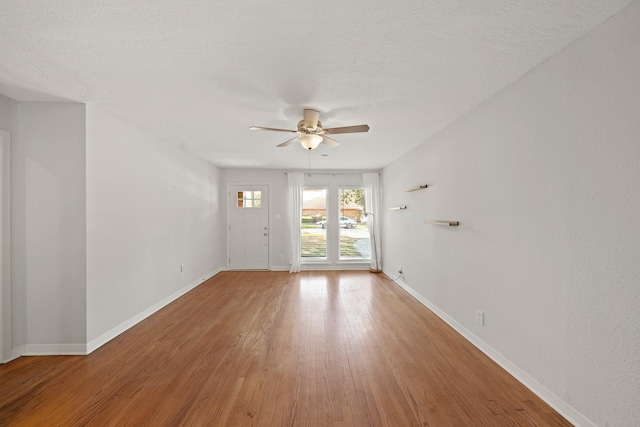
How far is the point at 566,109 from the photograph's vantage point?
1.71 metres

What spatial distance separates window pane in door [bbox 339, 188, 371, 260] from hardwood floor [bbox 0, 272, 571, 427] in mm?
2943

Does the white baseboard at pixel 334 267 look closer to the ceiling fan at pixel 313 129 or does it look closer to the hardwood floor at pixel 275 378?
the hardwood floor at pixel 275 378

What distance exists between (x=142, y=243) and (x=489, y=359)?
394 centimetres

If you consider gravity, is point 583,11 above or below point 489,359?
above

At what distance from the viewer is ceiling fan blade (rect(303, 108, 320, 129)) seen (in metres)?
2.63

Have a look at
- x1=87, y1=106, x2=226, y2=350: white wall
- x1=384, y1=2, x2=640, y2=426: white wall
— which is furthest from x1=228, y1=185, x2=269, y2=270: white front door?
x1=384, y1=2, x2=640, y2=426: white wall

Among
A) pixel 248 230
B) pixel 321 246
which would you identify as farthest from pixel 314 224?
pixel 248 230

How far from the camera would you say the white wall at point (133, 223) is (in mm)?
2621

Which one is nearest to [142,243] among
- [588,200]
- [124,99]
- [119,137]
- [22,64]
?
[119,137]

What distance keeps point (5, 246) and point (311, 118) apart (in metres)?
3.02

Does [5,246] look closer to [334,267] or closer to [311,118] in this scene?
[311,118]

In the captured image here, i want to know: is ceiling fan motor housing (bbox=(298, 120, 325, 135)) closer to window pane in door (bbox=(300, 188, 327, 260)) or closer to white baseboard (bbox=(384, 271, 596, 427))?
white baseboard (bbox=(384, 271, 596, 427))

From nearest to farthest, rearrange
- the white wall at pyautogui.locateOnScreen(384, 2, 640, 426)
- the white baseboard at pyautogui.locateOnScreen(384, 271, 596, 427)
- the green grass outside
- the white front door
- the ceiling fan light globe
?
the white wall at pyautogui.locateOnScreen(384, 2, 640, 426)
the white baseboard at pyautogui.locateOnScreen(384, 271, 596, 427)
the ceiling fan light globe
the white front door
the green grass outside

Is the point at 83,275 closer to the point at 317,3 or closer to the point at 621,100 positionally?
the point at 317,3
